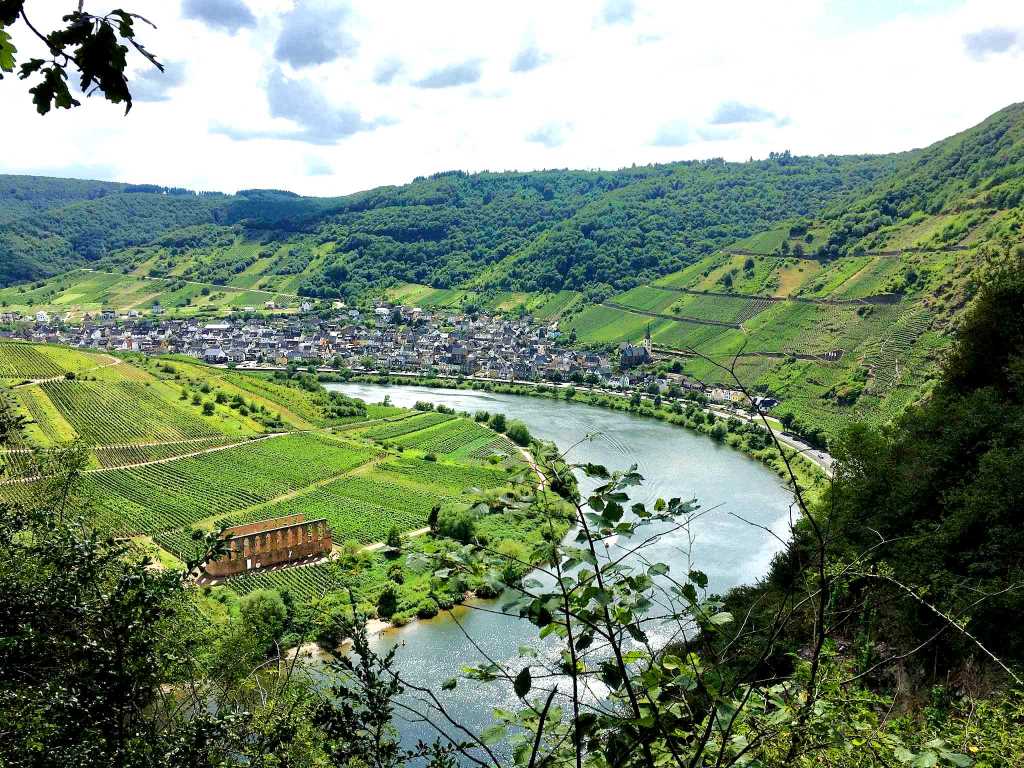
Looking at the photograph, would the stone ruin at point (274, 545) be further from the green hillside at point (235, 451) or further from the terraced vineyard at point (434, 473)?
the terraced vineyard at point (434, 473)

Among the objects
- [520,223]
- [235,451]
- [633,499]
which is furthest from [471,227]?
[633,499]

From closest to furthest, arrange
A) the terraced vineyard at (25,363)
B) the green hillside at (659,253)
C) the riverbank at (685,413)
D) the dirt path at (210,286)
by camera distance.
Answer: the riverbank at (685,413)
the terraced vineyard at (25,363)
the green hillside at (659,253)
the dirt path at (210,286)

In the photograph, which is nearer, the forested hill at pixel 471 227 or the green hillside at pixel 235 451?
the green hillside at pixel 235 451

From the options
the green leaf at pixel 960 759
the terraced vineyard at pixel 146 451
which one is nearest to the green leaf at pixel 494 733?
the green leaf at pixel 960 759

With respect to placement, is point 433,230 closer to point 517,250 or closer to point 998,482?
point 517,250

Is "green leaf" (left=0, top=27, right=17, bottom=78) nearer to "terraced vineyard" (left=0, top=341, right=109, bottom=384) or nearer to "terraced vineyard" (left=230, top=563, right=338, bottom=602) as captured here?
"terraced vineyard" (left=230, top=563, right=338, bottom=602)

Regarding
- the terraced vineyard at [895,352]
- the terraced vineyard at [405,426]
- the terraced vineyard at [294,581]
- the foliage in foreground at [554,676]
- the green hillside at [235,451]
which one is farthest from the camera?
the terraced vineyard at [405,426]

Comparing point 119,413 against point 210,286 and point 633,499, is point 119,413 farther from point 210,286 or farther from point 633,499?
point 210,286
